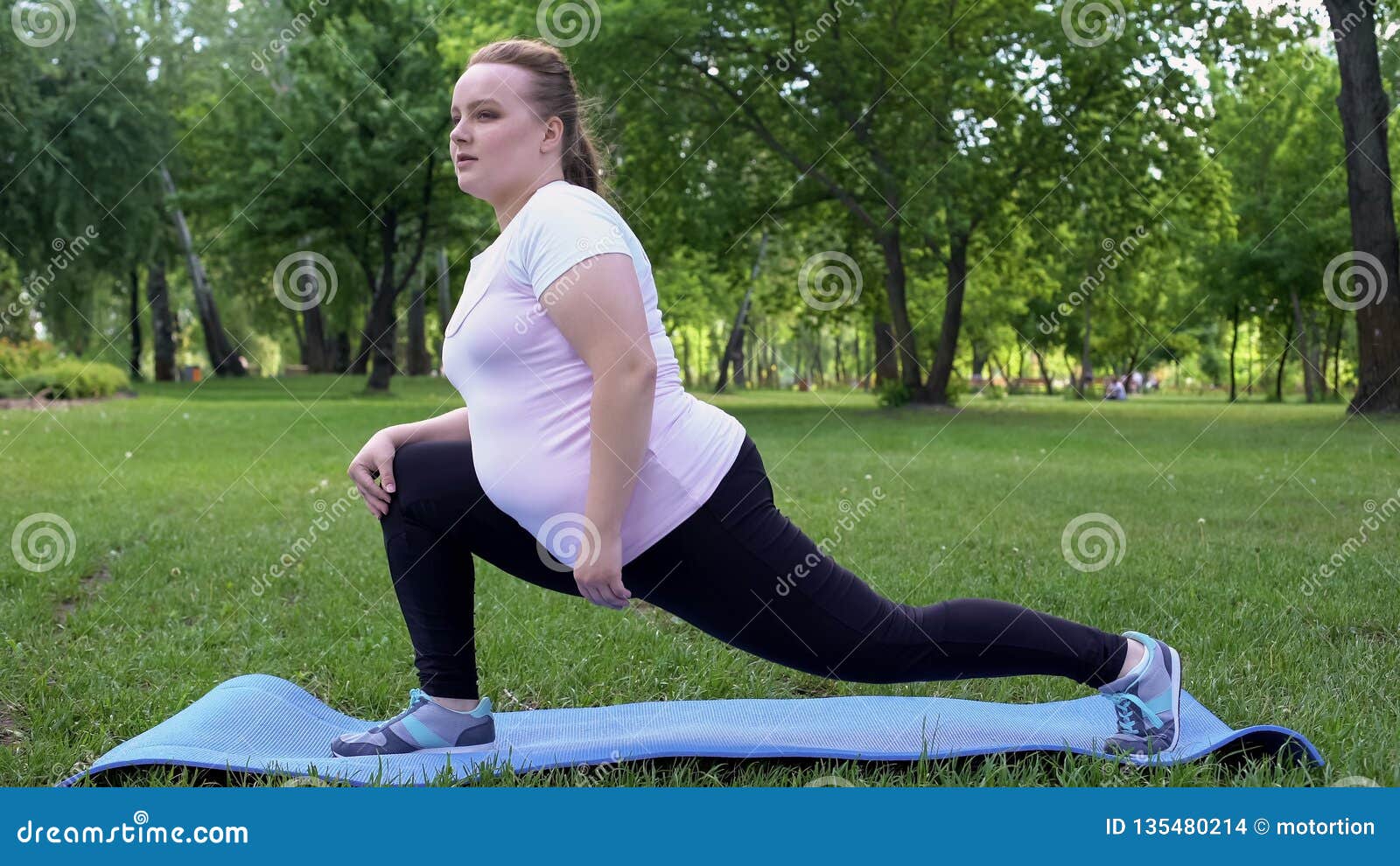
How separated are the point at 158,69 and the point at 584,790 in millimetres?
31497

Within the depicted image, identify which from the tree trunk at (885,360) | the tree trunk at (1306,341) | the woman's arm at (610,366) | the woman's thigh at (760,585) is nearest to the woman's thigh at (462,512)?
the woman's thigh at (760,585)

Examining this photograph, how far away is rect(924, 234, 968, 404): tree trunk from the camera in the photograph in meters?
21.5

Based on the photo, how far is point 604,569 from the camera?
2.21m

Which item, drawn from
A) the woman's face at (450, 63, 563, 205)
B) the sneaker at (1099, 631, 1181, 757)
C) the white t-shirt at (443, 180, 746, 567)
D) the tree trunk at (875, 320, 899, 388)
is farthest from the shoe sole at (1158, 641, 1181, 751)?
the tree trunk at (875, 320, 899, 388)

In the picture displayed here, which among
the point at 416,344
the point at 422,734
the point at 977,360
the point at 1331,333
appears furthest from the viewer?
the point at 977,360

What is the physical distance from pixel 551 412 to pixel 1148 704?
1.53 meters

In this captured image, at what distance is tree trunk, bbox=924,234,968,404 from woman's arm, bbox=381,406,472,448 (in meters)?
19.2

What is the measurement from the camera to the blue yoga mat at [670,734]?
8.62 ft

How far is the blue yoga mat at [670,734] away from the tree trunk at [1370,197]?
15185 millimetres

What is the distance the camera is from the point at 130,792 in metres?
2.40

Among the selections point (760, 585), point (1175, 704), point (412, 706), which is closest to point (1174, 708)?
point (1175, 704)

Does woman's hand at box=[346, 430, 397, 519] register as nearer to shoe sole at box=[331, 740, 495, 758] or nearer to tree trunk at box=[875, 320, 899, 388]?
shoe sole at box=[331, 740, 495, 758]

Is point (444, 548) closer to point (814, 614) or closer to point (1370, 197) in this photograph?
point (814, 614)

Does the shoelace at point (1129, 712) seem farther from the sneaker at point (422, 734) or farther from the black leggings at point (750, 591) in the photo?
the sneaker at point (422, 734)
